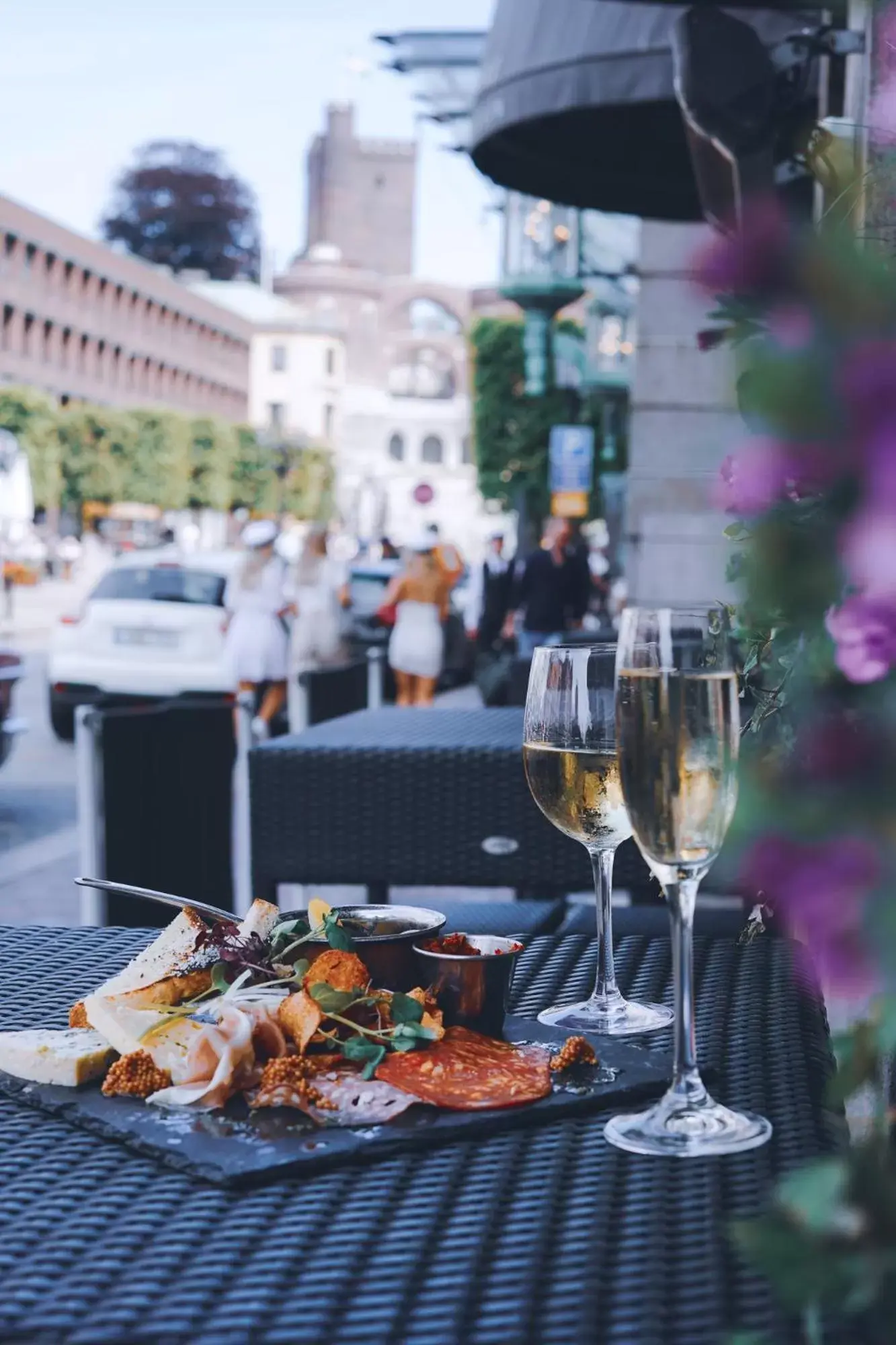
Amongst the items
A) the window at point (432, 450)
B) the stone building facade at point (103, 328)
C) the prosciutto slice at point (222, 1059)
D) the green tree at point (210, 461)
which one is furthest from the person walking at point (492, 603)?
the window at point (432, 450)

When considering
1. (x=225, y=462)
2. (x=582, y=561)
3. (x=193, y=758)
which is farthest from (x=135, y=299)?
(x=193, y=758)

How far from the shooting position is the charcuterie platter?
1373 millimetres

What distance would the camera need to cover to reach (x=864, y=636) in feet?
2.27

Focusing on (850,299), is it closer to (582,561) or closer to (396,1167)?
(396,1167)

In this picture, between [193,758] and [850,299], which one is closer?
[850,299]

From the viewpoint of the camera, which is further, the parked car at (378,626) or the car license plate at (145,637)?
the parked car at (378,626)

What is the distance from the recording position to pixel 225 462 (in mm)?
87438

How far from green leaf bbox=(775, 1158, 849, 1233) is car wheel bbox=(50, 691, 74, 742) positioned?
14.5 metres

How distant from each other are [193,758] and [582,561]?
34.2 feet

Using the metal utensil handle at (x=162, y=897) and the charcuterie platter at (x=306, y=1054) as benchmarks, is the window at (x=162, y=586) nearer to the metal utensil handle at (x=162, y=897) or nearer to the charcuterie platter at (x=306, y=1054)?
the metal utensil handle at (x=162, y=897)

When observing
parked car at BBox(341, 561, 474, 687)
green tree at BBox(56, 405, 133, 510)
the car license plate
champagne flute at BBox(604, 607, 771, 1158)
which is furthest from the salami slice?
green tree at BBox(56, 405, 133, 510)

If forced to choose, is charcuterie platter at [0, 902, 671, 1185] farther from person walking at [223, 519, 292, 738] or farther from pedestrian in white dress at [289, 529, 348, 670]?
person walking at [223, 519, 292, 738]

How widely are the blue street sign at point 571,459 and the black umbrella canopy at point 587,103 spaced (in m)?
23.3

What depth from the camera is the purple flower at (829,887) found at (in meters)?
0.62
